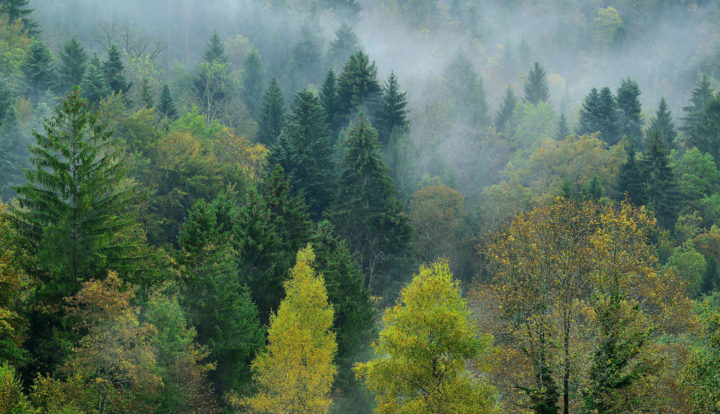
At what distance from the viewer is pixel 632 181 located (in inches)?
2854

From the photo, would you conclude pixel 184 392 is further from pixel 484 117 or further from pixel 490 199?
pixel 484 117

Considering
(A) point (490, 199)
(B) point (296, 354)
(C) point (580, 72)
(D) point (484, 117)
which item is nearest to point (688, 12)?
(C) point (580, 72)

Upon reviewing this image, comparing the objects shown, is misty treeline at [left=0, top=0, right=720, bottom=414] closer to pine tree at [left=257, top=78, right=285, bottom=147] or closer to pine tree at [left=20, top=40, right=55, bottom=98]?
pine tree at [left=20, top=40, right=55, bottom=98]

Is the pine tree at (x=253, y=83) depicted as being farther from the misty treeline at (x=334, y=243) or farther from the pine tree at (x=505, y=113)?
the pine tree at (x=505, y=113)

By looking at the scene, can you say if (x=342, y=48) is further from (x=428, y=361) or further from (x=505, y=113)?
(x=428, y=361)

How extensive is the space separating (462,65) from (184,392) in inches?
4023

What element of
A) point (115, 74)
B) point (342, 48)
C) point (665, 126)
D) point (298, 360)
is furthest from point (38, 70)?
point (665, 126)

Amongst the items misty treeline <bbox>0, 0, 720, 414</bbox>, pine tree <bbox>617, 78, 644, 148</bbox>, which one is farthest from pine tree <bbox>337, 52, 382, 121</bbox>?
pine tree <bbox>617, 78, 644, 148</bbox>

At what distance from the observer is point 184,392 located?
32.1 meters

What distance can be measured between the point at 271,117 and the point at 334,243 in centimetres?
3573

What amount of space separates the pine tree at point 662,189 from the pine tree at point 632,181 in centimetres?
65

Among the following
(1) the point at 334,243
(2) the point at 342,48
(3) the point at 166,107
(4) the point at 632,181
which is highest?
(2) the point at 342,48

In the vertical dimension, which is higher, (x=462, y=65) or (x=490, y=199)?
(x=462, y=65)

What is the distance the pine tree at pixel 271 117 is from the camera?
80938 millimetres
